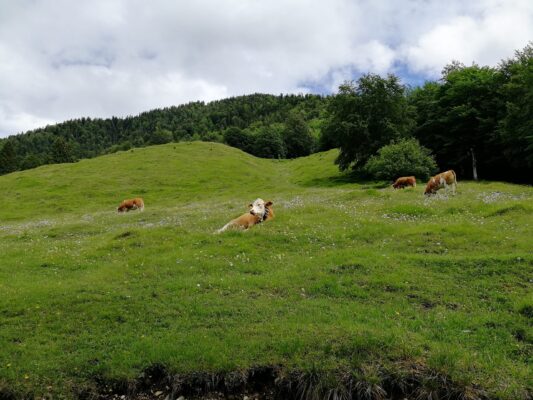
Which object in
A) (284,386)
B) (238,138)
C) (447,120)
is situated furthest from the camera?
(238,138)

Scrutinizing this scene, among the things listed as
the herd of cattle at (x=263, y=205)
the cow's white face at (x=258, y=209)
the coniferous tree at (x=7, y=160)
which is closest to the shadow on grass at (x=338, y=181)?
the herd of cattle at (x=263, y=205)

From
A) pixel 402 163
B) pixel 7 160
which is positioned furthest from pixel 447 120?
pixel 7 160

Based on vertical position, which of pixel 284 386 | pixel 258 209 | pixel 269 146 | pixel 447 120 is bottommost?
pixel 284 386

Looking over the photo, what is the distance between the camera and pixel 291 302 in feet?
38.3

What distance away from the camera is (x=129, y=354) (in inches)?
369

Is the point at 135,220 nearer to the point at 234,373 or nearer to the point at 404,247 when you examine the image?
the point at 404,247

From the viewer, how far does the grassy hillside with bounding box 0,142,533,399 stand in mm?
8820

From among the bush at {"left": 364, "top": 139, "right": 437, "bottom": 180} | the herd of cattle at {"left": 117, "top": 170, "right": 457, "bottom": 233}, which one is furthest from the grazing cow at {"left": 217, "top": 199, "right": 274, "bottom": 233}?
the bush at {"left": 364, "top": 139, "right": 437, "bottom": 180}

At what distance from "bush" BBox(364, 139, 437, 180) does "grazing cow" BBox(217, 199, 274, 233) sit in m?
35.1

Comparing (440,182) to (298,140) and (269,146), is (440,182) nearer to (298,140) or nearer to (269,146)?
(269,146)

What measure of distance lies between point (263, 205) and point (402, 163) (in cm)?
3575

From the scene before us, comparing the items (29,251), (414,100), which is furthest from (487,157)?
(29,251)

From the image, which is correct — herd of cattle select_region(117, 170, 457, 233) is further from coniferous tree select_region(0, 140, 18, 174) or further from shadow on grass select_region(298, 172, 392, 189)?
coniferous tree select_region(0, 140, 18, 174)

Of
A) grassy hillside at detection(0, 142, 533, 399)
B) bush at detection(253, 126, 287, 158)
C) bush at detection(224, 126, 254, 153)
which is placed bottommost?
grassy hillside at detection(0, 142, 533, 399)
